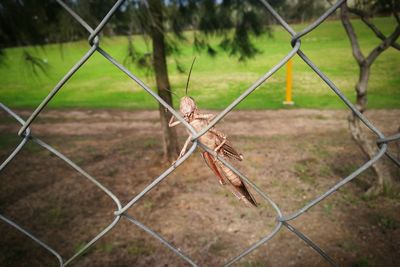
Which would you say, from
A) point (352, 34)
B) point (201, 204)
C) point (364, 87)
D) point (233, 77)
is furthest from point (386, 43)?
point (201, 204)

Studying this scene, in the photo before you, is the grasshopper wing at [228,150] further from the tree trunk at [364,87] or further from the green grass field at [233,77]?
the tree trunk at [364,87]

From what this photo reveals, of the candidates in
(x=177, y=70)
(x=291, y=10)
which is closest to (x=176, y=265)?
(x=177, y=70)

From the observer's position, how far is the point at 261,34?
14.5 ft

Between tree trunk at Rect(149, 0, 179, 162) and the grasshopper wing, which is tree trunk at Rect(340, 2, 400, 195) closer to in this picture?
tree trunk at Rect(149, 0, 179, 162)

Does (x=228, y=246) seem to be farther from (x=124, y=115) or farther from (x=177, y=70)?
(x=124, y=115)

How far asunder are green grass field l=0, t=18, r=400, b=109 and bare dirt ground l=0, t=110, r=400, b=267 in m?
1.19

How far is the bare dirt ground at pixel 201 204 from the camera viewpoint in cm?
313

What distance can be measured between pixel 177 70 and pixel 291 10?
179 centimetres

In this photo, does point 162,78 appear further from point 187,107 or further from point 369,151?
point 187,107

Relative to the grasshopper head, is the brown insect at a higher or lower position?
lower

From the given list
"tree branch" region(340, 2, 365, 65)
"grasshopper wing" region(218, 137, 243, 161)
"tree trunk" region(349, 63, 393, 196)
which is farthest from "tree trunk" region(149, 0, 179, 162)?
"grasshopper wing" region(218, 137, 243, 161)

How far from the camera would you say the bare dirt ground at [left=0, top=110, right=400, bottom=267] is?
3.13 meters

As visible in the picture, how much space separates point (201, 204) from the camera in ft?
13.3

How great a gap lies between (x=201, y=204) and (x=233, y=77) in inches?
88.2
